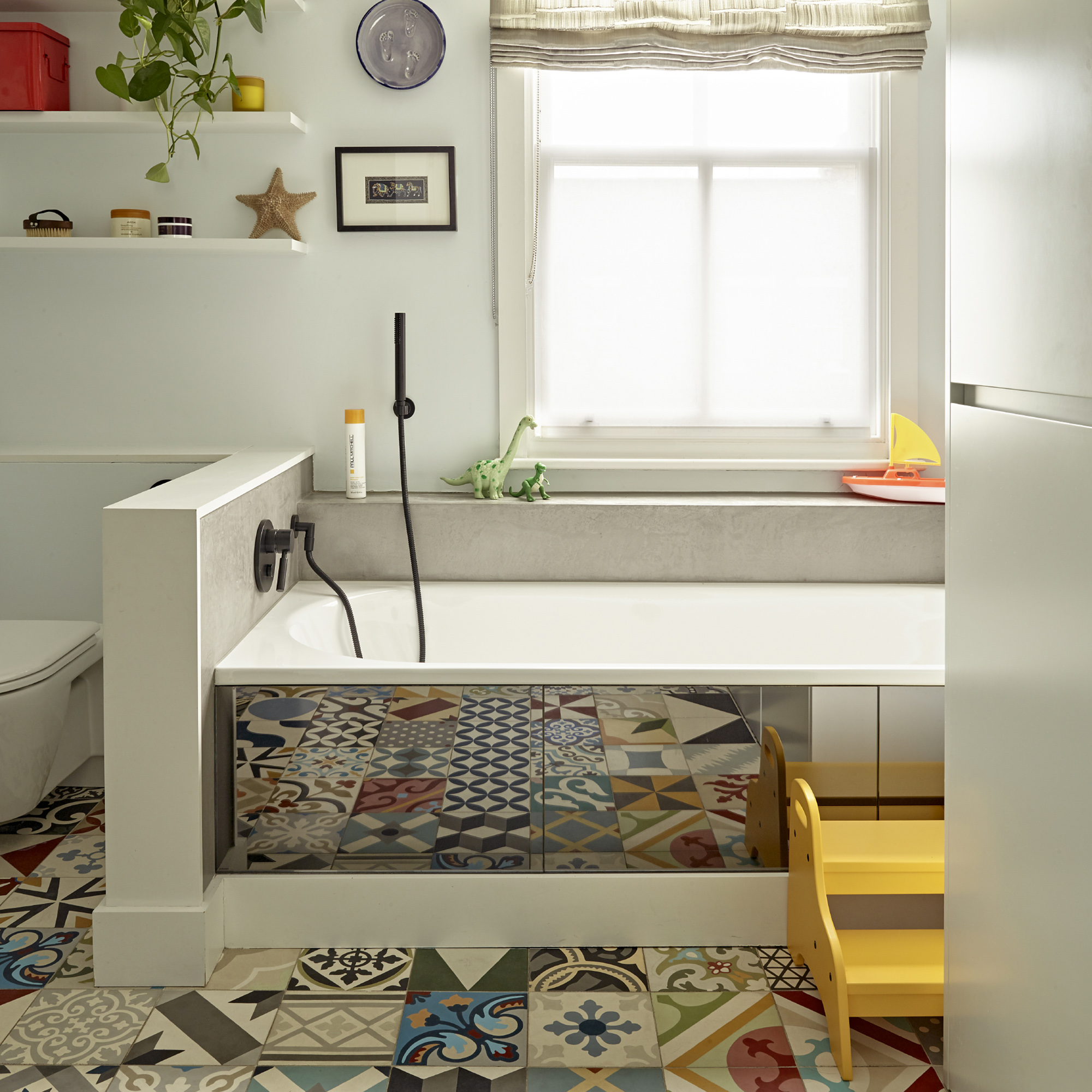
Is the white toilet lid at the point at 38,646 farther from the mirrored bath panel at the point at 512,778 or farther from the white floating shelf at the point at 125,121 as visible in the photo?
the white floating shelf at the point at 125,121

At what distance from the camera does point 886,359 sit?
299cm

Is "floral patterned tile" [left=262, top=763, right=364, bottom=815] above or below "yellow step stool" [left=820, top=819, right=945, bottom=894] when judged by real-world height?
above

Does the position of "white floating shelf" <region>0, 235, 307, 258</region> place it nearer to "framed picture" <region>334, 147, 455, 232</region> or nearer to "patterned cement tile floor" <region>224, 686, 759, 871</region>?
"framed picture" <region>334, 147, 455, 232</region>

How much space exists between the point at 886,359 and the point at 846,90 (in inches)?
30.1

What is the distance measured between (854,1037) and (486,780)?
0.76 m

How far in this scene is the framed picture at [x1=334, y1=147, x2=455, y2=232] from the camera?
2.87m

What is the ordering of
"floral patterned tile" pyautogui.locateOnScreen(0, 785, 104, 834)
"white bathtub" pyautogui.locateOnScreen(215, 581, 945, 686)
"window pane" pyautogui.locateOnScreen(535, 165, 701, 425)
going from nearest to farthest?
"floral patterned tile" pyautogui.locateOnScreen(0, 785, 104, 834)
"white bathtub" pyautogui.locateOnScreen(215, 581, 945, 686)
"window pane" pyautogui.locateOnScreen(535, 165, 701, 425)

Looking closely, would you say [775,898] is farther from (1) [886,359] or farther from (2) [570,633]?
(1) [886,359]

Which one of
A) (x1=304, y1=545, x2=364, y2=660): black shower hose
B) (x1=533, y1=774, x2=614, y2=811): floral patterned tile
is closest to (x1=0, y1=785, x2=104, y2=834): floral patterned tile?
(x1=304, y1=545, x2=364, y2=660): black shower hose

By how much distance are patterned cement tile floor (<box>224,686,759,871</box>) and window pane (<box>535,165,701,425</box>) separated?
1272mm

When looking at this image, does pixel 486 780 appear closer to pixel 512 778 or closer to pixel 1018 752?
pixel 512 778

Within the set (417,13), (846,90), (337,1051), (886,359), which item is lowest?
(337,1051)

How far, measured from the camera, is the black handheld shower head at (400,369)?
272 centimetres

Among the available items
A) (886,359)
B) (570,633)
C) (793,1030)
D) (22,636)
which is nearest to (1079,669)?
(793,1030)
